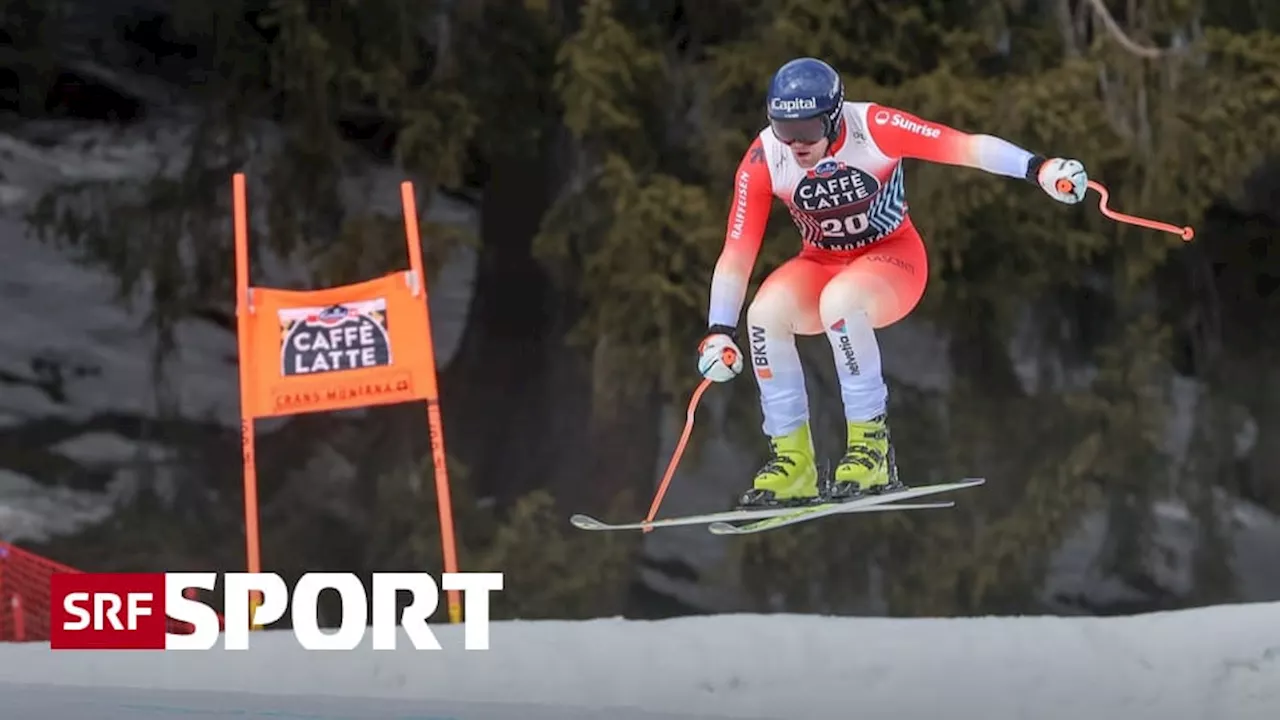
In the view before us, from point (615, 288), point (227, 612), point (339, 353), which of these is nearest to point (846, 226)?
point (339, 353)

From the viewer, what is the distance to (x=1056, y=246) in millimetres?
4762

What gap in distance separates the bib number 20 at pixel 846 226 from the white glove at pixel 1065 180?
0.38 m

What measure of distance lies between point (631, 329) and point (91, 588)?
6.33ft

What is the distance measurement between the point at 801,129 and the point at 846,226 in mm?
240

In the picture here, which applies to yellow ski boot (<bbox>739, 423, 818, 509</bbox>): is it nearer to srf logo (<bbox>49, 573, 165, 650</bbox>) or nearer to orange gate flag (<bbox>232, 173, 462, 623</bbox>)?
orange gate flag (<bbox>232, 173, 462, 623</bbox>)

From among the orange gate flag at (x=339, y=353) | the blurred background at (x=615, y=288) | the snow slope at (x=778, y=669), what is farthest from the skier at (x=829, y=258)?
the blurred background at (x=615, y=288)

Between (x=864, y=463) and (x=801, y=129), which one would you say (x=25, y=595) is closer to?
(x=864, y=463)

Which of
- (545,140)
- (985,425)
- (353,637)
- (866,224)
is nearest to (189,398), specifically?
(545,140)

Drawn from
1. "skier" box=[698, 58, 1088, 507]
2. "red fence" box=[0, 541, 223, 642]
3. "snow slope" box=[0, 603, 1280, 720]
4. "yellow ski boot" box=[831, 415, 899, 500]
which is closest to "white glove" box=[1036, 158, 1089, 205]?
"skier" box=[698, 58, 1088, 507]

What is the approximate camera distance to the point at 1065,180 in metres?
2.50

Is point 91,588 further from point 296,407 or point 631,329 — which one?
point 631,329

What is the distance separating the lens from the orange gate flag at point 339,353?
11.8ft

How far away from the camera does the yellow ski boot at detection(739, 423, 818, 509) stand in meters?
2.90

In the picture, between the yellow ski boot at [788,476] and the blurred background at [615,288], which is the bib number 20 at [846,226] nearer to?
the yellow ski boot at [788,476]
